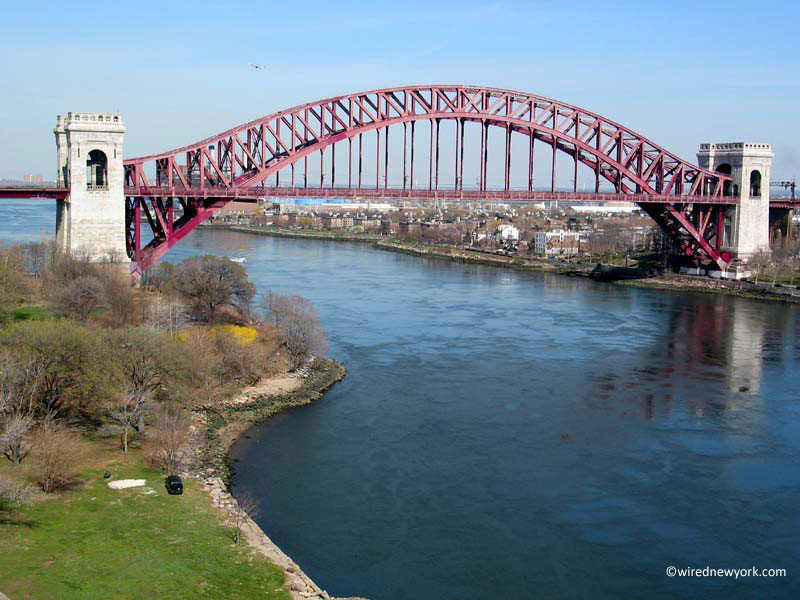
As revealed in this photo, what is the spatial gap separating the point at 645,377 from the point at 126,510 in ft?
51.5

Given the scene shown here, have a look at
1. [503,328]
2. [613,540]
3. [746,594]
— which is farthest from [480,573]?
[503,328]

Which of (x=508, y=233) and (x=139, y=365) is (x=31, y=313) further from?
(x=508, y=233)

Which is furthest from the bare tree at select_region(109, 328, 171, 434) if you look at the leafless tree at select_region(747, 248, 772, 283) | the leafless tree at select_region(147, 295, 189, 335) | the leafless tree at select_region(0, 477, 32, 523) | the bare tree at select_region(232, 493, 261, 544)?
the leafless tree at select_region(747, 248, 772, 283)

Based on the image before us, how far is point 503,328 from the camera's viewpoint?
32.7 meters

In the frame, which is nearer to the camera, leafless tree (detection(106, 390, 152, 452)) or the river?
the river

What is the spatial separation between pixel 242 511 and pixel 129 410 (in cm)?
478

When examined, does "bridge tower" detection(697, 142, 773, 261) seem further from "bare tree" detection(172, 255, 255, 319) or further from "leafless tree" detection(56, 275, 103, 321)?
"leafless tree" detection(56, 275, 103, 321)

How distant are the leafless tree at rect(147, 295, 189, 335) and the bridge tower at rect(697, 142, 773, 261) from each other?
98.2 feet

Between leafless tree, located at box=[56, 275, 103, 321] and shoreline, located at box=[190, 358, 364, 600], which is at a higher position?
leafless tree, located at box=[56, 275, 103, 321]

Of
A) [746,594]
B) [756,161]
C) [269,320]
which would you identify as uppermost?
[756,161]

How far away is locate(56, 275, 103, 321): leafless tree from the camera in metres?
23.9

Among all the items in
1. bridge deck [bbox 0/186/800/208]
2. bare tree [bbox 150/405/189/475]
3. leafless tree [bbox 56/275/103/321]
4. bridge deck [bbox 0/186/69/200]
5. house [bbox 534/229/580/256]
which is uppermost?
bridge deck [bbox 0/186/800/208]

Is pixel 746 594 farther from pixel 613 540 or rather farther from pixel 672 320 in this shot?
pixel 672 320

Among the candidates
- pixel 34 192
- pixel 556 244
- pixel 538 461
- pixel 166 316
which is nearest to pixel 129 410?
pixel 166 316
